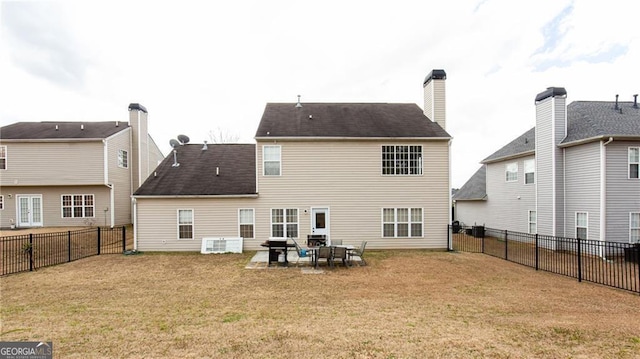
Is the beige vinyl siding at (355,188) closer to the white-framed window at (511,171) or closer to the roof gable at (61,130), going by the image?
the white-framed window at (511,171)

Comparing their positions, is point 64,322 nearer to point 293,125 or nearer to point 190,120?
point 293,125

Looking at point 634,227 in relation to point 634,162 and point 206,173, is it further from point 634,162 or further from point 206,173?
point 206,173

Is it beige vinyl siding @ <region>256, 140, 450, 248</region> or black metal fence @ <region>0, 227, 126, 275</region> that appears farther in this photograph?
beige vinyl siding @ <region>256, 140, 450, 248</region>

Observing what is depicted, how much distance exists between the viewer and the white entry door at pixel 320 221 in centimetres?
1447

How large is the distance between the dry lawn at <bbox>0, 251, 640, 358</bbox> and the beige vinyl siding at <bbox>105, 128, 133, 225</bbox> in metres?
10.5

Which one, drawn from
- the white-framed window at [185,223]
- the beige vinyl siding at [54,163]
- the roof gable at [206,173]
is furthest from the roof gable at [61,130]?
the white-framed window at [185,223]

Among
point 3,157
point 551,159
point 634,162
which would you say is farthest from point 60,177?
point 634,162

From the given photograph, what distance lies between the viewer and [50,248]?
13109 mm

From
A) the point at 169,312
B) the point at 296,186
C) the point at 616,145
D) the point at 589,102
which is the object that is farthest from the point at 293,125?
the point at 589,102

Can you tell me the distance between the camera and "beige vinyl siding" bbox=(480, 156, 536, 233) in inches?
694

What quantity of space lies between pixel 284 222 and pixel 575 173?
14958 millimetres

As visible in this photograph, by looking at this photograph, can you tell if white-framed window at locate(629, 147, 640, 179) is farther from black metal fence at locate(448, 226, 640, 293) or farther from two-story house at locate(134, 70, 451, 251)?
two-story house at locate(134, 70, 451, 251)

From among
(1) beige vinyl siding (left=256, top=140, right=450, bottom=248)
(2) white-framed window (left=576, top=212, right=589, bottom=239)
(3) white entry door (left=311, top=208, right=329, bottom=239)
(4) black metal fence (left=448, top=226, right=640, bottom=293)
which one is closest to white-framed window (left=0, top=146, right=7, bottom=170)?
(1) beige vinyl siding (left=256, top=140, right=450, bottom=248)

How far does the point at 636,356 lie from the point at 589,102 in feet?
57.8
